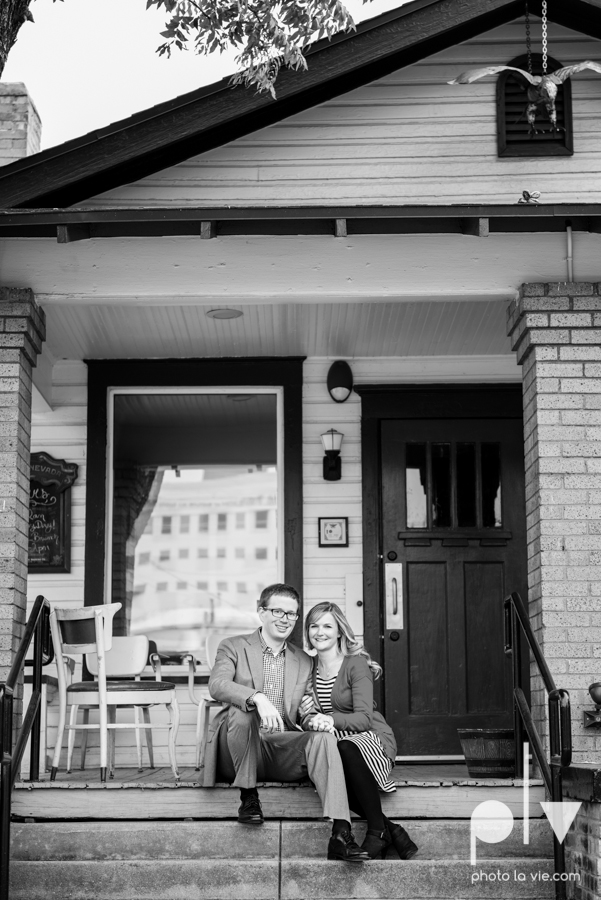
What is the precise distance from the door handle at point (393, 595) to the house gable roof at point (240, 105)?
119 inches

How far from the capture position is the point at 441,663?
745 cm

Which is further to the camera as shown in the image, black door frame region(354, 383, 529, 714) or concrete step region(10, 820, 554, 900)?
black door frame region(354, 383, 529, 714)

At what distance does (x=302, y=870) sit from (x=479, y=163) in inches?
148

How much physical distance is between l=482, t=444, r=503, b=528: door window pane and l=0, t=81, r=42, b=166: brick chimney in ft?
12.3

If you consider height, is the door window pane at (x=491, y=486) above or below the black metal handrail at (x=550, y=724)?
above

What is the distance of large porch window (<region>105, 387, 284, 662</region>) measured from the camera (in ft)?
29.6

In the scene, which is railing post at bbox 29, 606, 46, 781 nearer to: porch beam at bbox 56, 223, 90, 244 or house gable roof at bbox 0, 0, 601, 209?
porch beam at bbox 56, 223, 90, 244

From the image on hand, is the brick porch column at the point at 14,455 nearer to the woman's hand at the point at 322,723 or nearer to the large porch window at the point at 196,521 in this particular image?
the woman's hand at the point at 322,723

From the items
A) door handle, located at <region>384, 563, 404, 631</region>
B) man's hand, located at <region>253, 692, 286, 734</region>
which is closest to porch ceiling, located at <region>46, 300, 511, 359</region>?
door handle, located at <region>384, 563, 404, 631</region>

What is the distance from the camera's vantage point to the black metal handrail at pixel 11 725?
463 centimetres

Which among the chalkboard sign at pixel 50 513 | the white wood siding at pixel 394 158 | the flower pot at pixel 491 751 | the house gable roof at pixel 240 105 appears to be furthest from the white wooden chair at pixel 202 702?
the house gable roof at pixel 240 105

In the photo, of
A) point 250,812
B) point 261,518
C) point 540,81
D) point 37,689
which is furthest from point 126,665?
point 540,81

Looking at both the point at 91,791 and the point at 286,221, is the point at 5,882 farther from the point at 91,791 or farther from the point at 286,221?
the point at 286,221

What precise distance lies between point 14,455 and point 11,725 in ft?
4.72
